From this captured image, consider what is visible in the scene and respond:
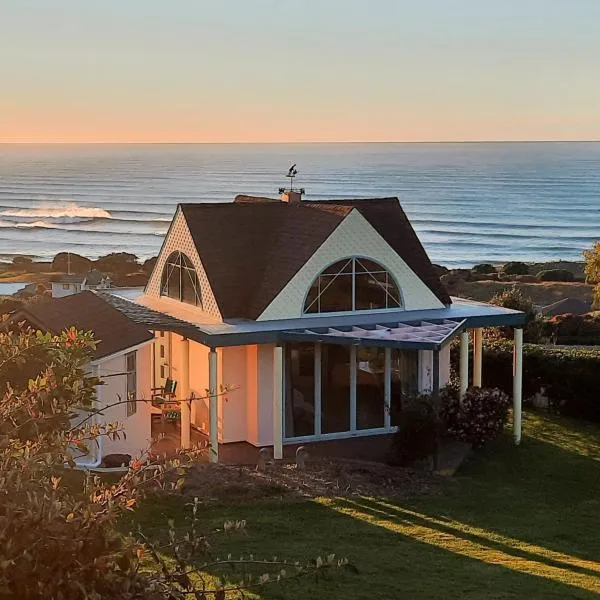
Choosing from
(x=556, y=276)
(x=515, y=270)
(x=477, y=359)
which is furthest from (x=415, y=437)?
(x=515, y=270)

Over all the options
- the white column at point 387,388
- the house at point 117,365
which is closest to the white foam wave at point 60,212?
the house at point 117,365

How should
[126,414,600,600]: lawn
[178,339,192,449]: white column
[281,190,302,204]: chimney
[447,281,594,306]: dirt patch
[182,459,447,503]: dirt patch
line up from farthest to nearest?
[447,281,594,306]: dirt patch, [281,190,302,204]: chimney, [178,339,192,449]: white column, [182,459,447,503]: dirt patch, [126,414,600,600]: lawn

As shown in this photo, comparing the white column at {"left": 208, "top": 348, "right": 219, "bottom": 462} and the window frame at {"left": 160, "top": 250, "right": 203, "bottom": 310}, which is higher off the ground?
the window frame at {"left": 160, "top": 250, "right": 203, "bottom": 310}

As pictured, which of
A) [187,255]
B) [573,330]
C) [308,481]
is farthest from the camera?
[573,330]

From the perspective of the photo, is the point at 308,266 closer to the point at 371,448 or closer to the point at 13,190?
the point at 371,448

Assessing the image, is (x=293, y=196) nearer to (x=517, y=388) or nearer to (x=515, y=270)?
(x=517, y=388)

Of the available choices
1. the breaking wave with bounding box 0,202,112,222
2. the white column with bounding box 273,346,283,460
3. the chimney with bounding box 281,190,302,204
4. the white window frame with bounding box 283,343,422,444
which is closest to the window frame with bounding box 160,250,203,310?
the white window frame with bounding box 283,343,422,444

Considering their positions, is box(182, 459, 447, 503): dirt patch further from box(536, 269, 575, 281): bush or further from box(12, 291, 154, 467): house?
box(536, 269, 575, 281): bush

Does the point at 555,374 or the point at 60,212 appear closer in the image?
the point at 555,374
